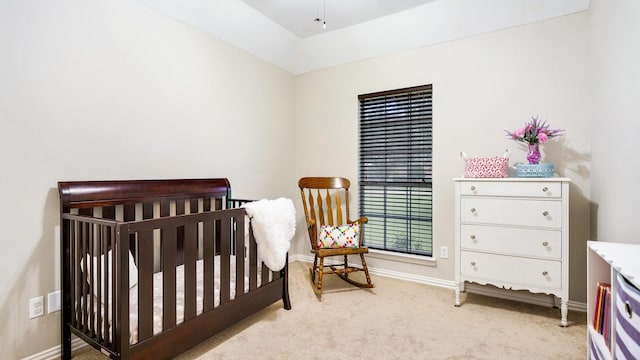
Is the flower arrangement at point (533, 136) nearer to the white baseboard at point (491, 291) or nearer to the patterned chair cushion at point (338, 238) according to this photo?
the white baseboard at point (491, 291)

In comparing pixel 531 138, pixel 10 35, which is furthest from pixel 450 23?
pixel 10 35

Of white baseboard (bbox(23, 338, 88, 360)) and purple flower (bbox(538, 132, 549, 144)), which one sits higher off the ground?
purple flower (bbox(538, 132, 549, 144))

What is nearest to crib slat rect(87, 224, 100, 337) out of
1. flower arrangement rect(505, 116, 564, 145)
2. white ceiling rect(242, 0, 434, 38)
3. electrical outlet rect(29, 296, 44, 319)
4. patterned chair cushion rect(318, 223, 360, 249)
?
electrical outlet rect(29, 296, 44, 319)

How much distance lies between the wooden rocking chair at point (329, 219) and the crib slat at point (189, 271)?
1.15m

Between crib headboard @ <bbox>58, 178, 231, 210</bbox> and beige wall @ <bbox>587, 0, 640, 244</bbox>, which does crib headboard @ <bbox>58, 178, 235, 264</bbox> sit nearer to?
crib headboard @ <bbox>58, 178, 231, 210</bbox>

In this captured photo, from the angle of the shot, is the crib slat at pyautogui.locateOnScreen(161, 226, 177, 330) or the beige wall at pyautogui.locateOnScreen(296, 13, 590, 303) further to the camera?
the beige wall at pyautogui.locateOnScreen(296, 13, 590, 303)

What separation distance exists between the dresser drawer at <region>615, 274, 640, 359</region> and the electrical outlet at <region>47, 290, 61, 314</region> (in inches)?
97.4

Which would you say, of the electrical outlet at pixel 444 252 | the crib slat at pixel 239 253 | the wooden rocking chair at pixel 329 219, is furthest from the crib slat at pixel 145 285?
the electrical outlet at pixel 444 252

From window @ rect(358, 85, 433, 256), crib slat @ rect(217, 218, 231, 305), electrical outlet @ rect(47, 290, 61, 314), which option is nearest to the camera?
electrical outlet @ rect(47, 290, 61, 314)

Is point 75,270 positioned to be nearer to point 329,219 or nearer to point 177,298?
point 177,298

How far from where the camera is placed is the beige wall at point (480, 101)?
7.48 ft

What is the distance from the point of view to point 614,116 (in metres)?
1.67

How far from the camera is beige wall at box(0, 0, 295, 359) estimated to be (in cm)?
156

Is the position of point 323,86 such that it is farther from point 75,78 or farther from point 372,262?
point 75,78
